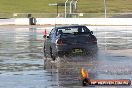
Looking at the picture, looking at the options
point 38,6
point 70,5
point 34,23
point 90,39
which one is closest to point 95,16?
point 70,5

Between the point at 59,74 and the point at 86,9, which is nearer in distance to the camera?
the point at 59,74

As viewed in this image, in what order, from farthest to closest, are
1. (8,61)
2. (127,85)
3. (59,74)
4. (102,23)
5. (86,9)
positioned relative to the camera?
(86,9) < (102,23) < (8,61) < (59,74) < (127,85)

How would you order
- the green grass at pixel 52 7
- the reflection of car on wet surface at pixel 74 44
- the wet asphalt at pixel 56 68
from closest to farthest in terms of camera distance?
1. the wet asphalt at pixel 56 68
2. the reflection of car on wet surface at pixel 74 44
3. the green grass at pixel 52 7

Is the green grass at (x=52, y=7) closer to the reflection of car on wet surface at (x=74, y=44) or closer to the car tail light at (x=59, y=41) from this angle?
the reflection of car on wet surface at (x=74, y=44)

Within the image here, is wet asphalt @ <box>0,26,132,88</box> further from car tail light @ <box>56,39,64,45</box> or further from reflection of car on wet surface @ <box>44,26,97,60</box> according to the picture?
car tail light @ <box>56,39,64,45</box>

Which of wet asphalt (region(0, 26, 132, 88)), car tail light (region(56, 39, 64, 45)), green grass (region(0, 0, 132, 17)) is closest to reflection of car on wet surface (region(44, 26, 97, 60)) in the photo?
car tail light (region(56, 39, 64, 45))

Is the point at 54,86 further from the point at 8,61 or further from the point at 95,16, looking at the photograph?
the point at 95,16

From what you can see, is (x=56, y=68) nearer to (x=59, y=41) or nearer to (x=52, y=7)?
(x=59, y=41)

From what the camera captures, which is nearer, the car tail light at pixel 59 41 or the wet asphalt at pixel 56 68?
the wet asphalt at pixel 56 68

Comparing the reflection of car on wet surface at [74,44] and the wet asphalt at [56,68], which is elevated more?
the reflection of car on wet surface at [74,44]

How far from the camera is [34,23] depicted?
214 feet

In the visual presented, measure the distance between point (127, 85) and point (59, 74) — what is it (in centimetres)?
348

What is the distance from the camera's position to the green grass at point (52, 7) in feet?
279

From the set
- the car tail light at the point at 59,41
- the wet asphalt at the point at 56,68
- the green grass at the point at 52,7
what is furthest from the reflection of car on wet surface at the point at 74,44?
the green grass at the point at 52,7
